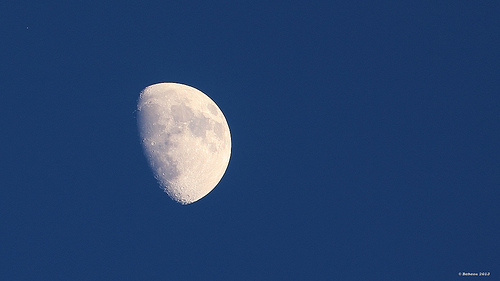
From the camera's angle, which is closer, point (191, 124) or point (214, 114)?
point (191, 124)

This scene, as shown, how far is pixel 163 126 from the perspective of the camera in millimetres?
18234

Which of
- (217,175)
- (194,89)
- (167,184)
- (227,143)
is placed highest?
(194,89)

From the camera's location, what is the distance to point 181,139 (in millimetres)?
18344

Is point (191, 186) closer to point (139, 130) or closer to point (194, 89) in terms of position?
point (139, 130)

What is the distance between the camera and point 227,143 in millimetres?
20875

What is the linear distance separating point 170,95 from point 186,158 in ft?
9.76

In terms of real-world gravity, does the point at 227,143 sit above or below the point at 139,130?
above

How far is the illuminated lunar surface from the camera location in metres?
18.3

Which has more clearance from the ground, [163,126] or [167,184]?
[163,126]

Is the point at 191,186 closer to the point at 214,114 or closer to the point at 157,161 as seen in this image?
the point at 157,161

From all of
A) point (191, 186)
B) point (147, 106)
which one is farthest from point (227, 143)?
point (147, 106)

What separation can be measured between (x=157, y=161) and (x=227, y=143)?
3836 mm

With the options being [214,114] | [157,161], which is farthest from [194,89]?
[157,161]

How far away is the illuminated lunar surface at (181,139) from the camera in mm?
18297
